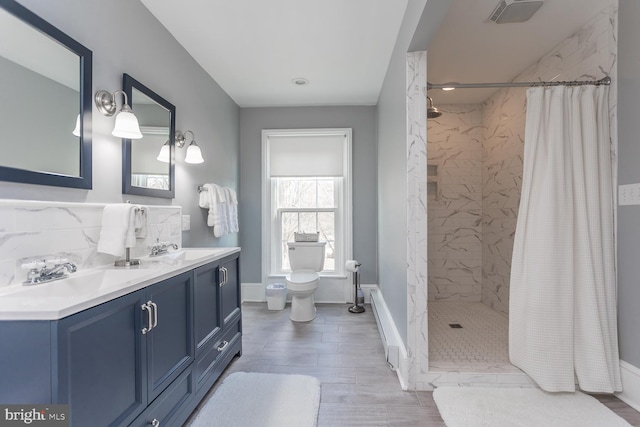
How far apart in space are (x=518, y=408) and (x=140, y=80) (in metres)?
3.02

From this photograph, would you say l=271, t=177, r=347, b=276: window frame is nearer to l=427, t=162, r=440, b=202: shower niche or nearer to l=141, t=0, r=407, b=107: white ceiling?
l=427, t=162, r=440, b=202: shower niche

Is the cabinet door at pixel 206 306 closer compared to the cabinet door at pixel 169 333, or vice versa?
the cabinet door at pixel 169 333

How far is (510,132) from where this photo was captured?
293 cm

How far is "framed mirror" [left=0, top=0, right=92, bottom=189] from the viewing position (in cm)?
113

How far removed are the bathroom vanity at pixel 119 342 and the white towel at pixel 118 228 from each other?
0.40 feet

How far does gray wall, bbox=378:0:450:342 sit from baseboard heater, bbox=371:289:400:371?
0.09 meters

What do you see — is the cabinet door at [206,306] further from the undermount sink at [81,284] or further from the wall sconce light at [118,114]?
the wall sconce light at [118,114]

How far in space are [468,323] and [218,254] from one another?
2.41 m

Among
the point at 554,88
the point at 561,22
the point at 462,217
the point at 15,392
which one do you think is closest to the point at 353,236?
the point at 462,217

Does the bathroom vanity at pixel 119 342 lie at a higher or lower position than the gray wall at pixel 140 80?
lower

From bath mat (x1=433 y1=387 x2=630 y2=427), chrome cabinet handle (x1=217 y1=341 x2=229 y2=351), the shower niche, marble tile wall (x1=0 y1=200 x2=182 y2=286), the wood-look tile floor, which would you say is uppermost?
the shower niche

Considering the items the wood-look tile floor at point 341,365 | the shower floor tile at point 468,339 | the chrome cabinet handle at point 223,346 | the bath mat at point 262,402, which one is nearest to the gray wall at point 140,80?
the chrome cabinet handle at point 223,346

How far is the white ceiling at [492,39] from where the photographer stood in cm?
186

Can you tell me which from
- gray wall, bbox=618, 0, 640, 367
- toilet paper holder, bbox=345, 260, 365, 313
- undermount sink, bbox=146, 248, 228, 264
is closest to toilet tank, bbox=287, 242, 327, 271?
toilet paper holder, bbox=345, 260, 365, 313
